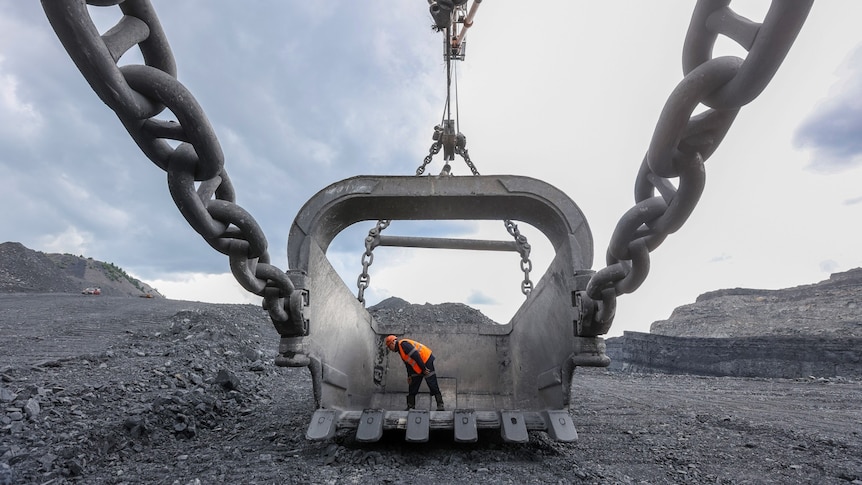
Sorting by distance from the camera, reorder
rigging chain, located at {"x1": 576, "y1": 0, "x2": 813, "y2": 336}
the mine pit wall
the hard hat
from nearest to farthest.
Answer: rigging chain, located at {"x1": 576, "y1": 0, "x2": 813, "y2": 336} < the hard hat < the mine pit wall

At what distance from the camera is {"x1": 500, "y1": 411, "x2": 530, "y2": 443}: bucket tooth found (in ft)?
9.16

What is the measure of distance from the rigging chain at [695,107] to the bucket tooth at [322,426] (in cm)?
201

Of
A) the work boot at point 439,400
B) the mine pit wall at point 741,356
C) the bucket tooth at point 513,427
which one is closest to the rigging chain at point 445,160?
the work boot at point 439,400

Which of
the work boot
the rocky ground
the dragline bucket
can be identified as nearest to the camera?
the rocky ground

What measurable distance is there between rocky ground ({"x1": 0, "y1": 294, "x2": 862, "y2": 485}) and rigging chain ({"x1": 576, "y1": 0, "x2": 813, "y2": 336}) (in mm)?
1537

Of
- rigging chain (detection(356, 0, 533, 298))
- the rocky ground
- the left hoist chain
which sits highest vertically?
rigging chain (detection(356, 0, 533, 298))

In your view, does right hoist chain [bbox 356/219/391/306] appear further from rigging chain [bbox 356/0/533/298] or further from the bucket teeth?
the bucket teeth

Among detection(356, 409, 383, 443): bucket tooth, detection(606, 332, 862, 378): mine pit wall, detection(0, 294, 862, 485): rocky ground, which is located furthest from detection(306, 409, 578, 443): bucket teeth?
detection(606, 332, 862, 378): mine pit wall

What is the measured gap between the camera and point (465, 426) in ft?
9.45

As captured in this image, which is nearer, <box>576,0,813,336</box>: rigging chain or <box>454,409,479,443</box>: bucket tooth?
<box>576,0,813,336</box>: rigging chain

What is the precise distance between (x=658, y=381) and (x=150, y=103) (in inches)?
404

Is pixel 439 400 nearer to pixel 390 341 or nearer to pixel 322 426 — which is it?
pixel 390 341

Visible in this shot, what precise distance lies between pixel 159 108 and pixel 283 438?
251 cm

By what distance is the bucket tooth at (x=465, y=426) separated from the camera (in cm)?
280
